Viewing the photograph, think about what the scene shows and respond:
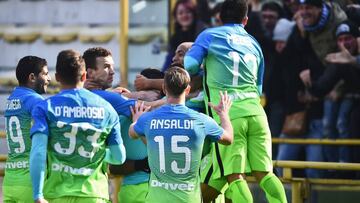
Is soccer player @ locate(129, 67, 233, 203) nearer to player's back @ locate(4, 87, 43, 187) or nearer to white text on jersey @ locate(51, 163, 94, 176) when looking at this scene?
white text on jersey @ locate(51, 163, 94, 176)

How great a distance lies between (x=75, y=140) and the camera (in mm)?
8633

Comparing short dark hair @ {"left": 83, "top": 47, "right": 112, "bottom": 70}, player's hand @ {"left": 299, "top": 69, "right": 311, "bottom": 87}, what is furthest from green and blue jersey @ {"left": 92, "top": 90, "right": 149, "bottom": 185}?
player's hand @ {"left": 299, "top": 69, "right": 311, "bottom": 87}

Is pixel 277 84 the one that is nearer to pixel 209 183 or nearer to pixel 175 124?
pixel 209 183

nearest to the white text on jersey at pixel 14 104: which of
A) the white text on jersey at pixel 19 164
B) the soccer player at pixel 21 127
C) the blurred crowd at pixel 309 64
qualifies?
the soccer player at pixel 21 127

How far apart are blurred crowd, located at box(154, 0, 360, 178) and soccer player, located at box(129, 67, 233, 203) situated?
418 centimetres

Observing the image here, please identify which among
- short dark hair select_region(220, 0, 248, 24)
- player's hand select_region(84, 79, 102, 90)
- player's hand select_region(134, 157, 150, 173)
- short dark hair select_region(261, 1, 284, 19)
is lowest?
player's hand select_region(134, 157, 150, 173)

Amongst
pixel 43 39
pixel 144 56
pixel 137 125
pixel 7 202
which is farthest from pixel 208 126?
pixel 43 39

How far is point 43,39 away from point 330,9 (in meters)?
5.47

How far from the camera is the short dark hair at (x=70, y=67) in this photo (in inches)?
339

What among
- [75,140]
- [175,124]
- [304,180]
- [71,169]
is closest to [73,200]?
[71,169]

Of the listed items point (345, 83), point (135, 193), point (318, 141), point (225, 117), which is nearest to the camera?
point (225, 117)

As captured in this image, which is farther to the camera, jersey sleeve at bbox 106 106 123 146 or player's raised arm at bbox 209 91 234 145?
player's raised arm at bbox 209 91 234 145

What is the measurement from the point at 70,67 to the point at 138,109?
1024mm

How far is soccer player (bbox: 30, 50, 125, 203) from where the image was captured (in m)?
8.60
